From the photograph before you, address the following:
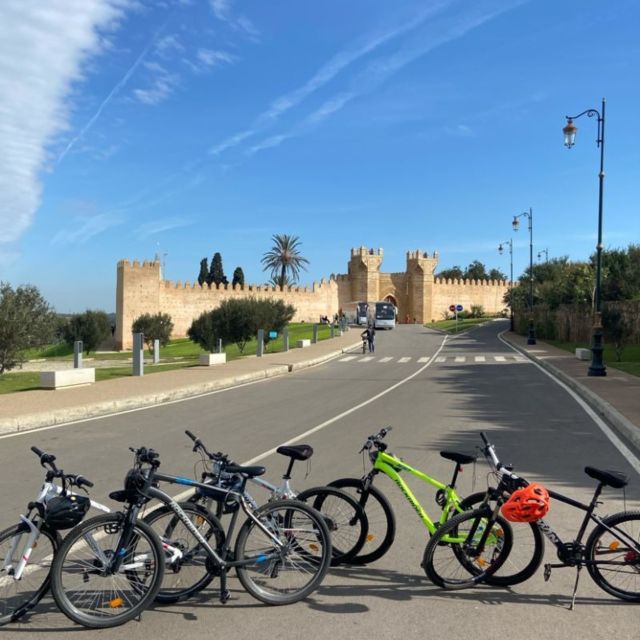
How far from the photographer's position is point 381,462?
4.86 meters

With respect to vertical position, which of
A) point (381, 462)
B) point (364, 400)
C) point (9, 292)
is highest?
point (9, 292)

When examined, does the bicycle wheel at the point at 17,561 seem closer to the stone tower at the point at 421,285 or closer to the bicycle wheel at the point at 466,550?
the bicycle wheel at the point at 466,550

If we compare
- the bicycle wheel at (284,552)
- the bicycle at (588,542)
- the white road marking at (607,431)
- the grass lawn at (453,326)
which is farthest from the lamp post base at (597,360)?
the grass lawn at (453,326)

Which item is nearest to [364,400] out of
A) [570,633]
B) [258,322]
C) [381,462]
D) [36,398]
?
[36,398]

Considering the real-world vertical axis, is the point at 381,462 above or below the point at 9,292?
below

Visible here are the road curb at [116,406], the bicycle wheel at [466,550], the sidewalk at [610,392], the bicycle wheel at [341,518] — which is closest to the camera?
the bicycle wheel at [466,550]

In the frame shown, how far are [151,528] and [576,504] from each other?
2760 mm

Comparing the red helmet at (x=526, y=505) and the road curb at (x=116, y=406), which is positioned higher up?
the red helmet at (x=526, y=505)

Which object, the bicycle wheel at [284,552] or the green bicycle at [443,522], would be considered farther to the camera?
the green bicycle at [443,522]

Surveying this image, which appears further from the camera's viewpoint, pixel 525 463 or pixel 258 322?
pixel 258 322

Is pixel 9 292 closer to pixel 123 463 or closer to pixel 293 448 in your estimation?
pixel 123 463

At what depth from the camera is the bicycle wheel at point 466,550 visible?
14.6 ft

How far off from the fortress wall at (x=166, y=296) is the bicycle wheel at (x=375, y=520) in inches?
2518

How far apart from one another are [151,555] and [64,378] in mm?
14133
